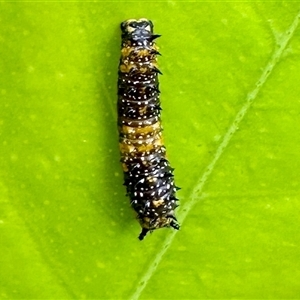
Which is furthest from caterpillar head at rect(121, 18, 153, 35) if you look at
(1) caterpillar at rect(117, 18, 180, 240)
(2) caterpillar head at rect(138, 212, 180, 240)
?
(2) caterpillar head at rect(138, 212, 180, 240)

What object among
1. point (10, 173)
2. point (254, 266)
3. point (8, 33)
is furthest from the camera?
point (254, 266)

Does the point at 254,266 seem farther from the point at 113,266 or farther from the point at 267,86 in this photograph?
the point at 267,86

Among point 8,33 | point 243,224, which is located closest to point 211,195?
point 243,224

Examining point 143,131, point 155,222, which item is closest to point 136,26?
point 143,131

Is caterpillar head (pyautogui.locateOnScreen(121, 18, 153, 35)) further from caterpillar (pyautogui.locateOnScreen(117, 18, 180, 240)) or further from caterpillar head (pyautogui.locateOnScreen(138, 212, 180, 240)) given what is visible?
caterpillar head (pyautogui.locateOnScreen(138, 212, 180, 240))

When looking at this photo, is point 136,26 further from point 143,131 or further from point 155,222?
point 155,222
